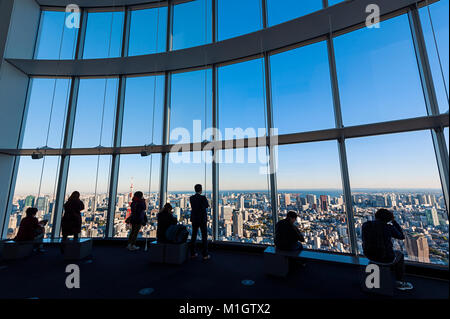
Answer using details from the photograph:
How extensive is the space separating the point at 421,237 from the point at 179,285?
3.70 meters

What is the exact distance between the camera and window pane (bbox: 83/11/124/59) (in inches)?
221

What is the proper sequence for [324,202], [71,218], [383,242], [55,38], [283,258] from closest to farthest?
[383,242], [283,258], [324,202], [71,218], [55,38]

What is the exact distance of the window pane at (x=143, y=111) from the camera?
201 inches

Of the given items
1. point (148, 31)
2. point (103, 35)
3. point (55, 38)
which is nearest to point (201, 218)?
point (148, 31)

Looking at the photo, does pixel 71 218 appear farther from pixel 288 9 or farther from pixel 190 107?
pixel 288 9

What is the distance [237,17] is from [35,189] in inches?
276

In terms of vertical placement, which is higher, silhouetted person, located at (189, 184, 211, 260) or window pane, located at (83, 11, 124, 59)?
window pane, located at (83, 11, 124, 59)

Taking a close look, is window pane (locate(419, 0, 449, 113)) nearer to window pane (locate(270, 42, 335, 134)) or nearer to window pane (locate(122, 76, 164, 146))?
window pane (locate(270, 42, 335, 134))

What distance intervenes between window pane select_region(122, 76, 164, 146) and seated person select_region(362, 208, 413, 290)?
4660mm

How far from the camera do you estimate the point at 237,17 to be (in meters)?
4.94

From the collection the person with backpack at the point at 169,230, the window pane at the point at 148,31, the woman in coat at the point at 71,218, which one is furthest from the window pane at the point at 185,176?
the window pane at the point at 148,31

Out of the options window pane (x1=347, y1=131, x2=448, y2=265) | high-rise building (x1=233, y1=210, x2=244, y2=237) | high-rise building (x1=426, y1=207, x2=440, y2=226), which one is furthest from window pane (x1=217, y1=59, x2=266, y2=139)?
high-rise building (x1=426, y1=207, x2=440, y2=226)

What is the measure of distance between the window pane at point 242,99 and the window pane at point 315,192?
3.09ft

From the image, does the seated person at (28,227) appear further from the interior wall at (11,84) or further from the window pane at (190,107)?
the window pane at (190,107)
